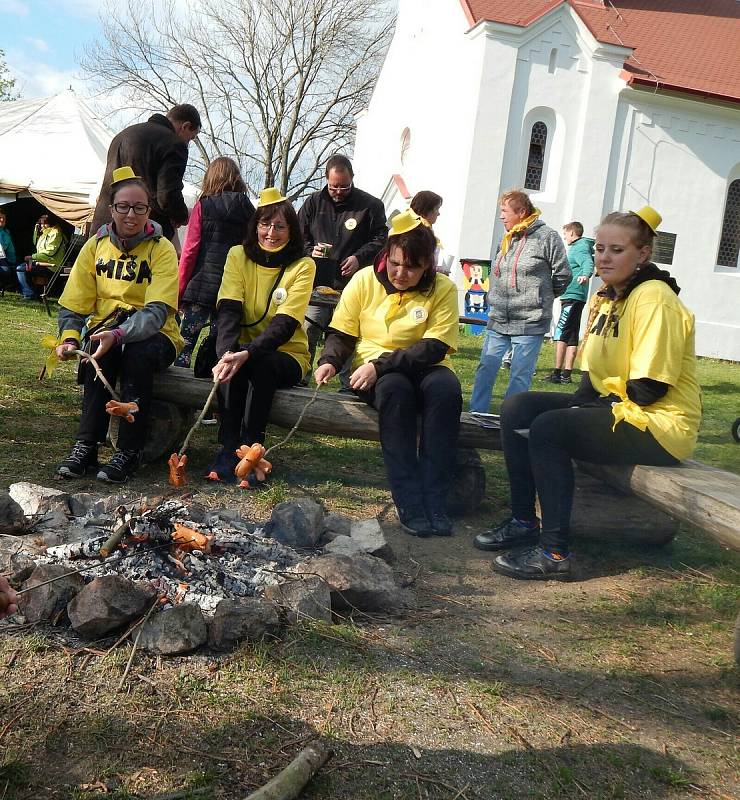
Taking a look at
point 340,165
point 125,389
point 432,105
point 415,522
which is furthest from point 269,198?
point 432,105

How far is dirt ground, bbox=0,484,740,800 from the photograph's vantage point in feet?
7.52

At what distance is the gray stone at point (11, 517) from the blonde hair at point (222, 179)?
3.30m

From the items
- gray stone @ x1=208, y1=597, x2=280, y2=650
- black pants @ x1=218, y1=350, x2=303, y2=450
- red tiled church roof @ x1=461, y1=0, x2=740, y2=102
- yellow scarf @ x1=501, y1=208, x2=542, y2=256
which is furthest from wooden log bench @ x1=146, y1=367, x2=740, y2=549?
red tiled church roof @ x1=461, y1=0, x2=740, y2=102

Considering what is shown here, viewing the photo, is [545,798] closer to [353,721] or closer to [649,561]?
[353,721]

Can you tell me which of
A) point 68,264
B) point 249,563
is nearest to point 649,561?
point 249,563

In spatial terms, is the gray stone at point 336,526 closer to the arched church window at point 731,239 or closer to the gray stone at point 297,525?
the gray stone at point 297,525

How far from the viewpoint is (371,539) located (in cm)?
394

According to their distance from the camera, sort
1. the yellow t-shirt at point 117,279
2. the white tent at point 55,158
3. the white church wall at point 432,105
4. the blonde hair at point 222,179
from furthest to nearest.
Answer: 1. the white church wall at point 432,105
2. the white tent at point 55,158
3. the blonde hair at point 222,179
4. the yellow t-shirt at point 117,279

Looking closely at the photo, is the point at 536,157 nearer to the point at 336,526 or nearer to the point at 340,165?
the point at 340,165

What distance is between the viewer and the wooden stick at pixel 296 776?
2.12 metres

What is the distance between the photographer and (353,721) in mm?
2572

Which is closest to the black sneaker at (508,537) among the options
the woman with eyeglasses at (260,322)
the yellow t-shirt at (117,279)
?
the woman with eyeglasses at (260,322)

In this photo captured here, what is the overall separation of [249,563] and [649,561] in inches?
87.9

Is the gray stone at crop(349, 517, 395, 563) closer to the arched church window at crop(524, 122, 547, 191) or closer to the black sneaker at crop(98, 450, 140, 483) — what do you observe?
the black sneaker at crop(98, 450, 140, 483)
